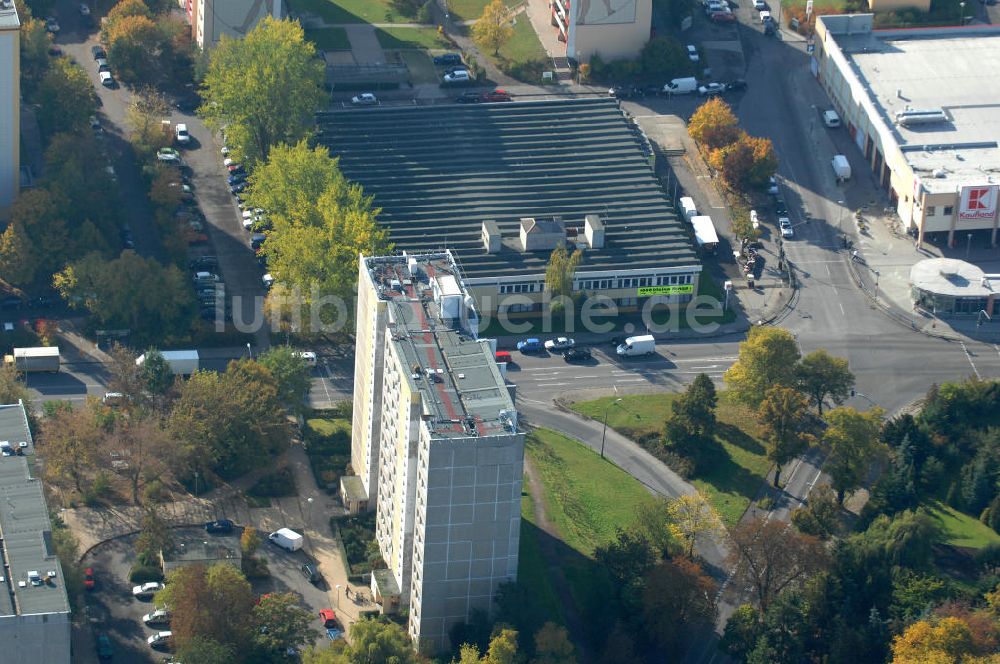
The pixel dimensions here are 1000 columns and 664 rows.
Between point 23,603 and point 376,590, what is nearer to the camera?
point 23,603

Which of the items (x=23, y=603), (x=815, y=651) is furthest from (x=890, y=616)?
(x=23, y=603)

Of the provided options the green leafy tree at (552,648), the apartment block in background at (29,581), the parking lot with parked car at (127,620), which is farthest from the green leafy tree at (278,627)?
the green leafy tree at (552,648)

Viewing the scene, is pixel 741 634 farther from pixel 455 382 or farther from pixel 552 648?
pixel 455 382

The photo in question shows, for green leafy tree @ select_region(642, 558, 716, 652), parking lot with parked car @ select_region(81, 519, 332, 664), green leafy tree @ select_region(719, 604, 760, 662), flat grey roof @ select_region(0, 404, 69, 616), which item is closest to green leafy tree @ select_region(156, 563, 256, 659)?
parking lot with parked car @ select_region(81, 519, 332, 664)

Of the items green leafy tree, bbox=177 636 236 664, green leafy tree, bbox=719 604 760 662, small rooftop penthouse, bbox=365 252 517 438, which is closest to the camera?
green leafy tree, bbox=177 636 236 664

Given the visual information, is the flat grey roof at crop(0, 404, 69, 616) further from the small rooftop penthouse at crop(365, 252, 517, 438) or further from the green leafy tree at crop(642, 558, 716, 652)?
the green leafy tree at crop(642, 558, 716, 652)

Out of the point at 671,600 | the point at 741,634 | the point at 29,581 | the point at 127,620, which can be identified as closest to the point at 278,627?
the point at 127,620

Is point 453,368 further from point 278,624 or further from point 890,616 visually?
point 890,616
